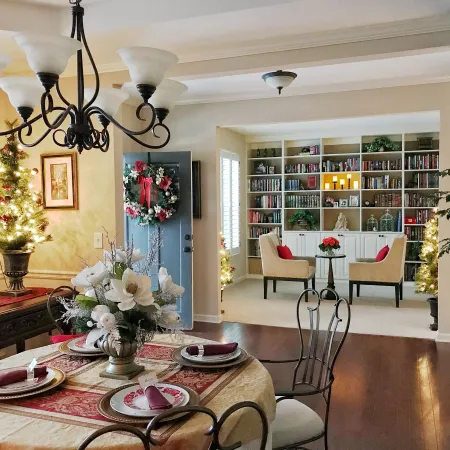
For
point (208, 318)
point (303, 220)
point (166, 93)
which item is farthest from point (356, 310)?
point (166, 93)

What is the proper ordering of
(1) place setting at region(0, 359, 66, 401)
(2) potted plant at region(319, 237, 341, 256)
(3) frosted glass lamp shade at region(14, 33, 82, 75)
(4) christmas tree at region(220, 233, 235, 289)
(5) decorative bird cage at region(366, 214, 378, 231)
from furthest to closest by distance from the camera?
(5) decorative bird cage at region(366, 214, 378, 231) < (2) potted plant at region(319, 237, 341, 256) < (4) christmas tree at region(220, 233, 235, 289) < (3) frosted glass lamp shade at region(14, 33, 82, 75) < (1) place setting at region(0, 359, 66, 401)

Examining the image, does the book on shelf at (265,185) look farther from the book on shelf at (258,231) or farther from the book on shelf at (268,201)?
the book on shelf at (258,231)

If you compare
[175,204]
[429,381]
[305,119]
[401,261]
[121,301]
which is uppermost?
[305,119]

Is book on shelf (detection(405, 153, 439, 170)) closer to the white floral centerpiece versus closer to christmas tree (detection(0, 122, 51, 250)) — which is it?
christmas tree (detection(0, 122, 51, 250))

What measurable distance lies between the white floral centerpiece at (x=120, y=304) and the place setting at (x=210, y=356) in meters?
0.24

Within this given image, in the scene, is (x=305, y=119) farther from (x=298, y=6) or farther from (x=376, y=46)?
(x=298, y=6)

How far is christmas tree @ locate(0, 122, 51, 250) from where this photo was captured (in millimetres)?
3509

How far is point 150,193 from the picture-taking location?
5609 mm

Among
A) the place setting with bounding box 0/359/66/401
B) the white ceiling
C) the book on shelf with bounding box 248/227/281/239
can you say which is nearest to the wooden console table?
the place setting with bounding box 0/359/66/401

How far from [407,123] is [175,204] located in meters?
4.62

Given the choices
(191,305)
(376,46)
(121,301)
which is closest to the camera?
(121,301)

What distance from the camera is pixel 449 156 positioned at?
4961 millimetres

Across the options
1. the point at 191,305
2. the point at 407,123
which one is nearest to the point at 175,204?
the point at 191,305

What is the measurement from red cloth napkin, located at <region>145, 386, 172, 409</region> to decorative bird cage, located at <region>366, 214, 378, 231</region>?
7.60 m
